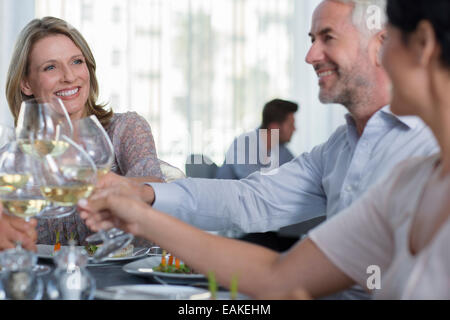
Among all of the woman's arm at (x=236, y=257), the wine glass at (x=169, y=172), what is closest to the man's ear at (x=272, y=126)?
the wine glass at (x=169, y=172)


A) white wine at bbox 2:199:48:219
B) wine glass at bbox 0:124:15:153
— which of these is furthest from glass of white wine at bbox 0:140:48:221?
wine glass at bbox 0:124:15:153

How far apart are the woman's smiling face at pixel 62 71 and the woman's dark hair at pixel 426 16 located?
1765 mm

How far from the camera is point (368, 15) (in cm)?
178

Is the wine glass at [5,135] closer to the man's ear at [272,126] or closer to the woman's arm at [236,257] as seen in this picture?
the woman's arm at [236,257]

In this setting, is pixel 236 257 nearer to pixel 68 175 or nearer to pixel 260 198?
pixel 68 175

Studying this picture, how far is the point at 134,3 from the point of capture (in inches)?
203

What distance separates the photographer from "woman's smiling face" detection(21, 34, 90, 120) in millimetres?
2475

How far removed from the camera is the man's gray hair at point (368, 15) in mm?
1772

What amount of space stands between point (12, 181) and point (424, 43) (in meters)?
0.93

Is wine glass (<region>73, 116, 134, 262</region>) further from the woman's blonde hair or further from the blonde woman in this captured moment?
the woman's blonde hair

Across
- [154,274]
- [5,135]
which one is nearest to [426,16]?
[154,274]
